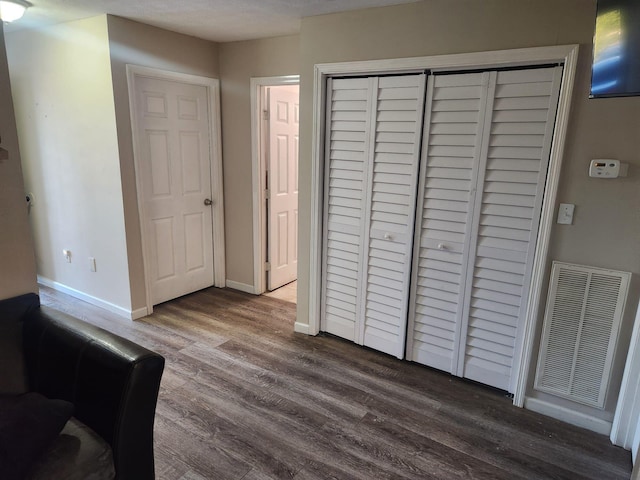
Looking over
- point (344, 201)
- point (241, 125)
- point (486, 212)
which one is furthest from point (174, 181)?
point (486, 212)

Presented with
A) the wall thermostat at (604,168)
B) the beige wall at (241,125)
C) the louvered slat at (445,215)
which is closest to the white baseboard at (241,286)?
the beige wall at (241,125)

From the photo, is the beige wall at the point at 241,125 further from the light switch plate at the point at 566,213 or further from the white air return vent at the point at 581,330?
the white air return vent at the point at 581,330

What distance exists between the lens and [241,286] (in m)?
4.05

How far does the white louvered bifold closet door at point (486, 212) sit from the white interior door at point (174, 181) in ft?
7.10

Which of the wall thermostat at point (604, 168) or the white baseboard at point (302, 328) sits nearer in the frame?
the wall thermostat at point (604, 168)

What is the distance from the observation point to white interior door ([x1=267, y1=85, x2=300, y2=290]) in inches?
147

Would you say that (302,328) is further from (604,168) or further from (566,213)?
(604,168)

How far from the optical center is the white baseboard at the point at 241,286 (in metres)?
3.98

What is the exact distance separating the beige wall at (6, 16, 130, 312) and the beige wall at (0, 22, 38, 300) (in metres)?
1.39

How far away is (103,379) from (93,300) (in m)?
2.49

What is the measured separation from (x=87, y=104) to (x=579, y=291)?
11.6 feet

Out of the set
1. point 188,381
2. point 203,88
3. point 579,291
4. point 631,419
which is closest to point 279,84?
point 203,88

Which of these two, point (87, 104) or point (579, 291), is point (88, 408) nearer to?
point (579, 291)

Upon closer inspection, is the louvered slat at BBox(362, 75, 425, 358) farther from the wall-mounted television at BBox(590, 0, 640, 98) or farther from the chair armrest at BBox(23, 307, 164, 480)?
the chair armrest at BBox(23, 307, 164, 480)
